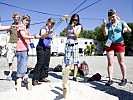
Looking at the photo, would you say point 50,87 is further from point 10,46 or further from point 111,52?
point 10,46

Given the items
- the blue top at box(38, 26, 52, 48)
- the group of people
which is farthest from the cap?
the blue top at box(38, 26, 52, 48)

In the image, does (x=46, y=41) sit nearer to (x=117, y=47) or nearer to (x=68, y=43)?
(x=68, y=43)

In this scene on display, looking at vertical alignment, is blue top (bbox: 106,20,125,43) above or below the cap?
below

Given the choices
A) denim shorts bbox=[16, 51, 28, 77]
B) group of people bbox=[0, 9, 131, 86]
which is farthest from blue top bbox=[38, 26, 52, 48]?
denim shorts bbox=[16, 51, 28, 77]

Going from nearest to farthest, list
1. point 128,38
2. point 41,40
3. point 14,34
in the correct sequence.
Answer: point 41,40
point 14,34
point 128,38

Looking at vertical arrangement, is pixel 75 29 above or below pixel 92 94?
above

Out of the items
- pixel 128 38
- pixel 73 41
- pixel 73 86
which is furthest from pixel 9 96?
pixel 128 38

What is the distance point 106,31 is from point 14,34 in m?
2.57

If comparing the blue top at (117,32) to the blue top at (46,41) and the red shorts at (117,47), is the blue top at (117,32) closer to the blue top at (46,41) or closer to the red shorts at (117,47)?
the red shorts at (117,47)

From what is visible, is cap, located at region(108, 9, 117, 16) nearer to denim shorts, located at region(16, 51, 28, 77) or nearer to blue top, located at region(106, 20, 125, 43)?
blue top, located at region(106, 20, 125, 43)

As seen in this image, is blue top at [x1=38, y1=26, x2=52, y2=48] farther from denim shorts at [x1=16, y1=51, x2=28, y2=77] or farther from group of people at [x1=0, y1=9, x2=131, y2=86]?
denim shorts at [x1=16, y1=51, x2=28, y2=77]

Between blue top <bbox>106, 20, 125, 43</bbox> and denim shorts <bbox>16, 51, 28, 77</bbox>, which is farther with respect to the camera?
blue top <bbox>106, 20, 125, 43</bbox>

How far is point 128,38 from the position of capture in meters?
61.4

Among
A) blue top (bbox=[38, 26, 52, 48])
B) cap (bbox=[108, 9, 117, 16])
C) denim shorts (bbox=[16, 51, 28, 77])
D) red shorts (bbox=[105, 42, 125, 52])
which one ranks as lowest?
denim shorts (bbox=[16, 51, 28, 77])
